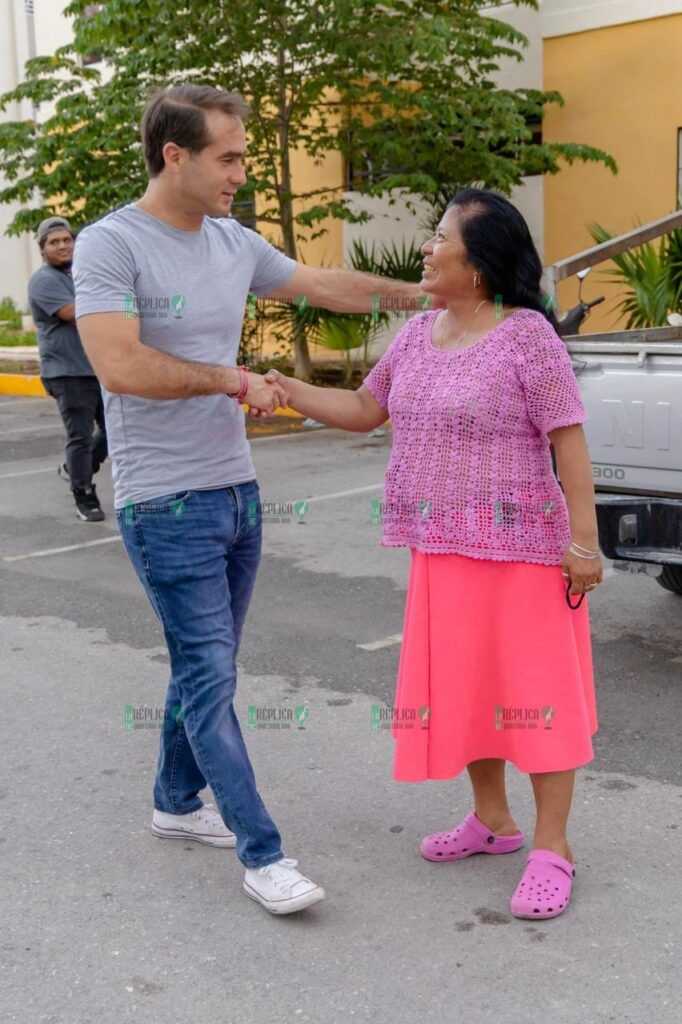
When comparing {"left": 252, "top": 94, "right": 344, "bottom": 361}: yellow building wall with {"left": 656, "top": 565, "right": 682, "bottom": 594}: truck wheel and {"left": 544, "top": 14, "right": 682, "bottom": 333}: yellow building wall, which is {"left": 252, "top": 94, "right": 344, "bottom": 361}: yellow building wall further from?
{"left": 656, "top": 565, "right": 682, "bottom": 594}: truck wheel

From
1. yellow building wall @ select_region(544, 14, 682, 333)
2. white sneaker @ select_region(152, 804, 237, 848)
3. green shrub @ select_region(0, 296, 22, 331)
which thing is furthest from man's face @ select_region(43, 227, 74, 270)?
green shrub @ select_region(0, 296, 22, 331)

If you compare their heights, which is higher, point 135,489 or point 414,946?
point 135,489

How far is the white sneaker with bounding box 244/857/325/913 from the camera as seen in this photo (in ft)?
10.7

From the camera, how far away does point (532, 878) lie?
3305mm

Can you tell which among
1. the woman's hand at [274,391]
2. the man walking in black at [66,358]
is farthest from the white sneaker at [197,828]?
the man walking in black at [66,358]

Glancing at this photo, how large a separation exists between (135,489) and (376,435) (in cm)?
888

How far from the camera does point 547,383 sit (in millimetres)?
3160

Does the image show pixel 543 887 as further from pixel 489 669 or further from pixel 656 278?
pixel 656 278

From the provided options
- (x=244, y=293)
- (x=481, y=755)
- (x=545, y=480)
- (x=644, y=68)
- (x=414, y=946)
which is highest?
(x=644, y=68)

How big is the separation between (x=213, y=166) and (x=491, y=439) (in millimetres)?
952

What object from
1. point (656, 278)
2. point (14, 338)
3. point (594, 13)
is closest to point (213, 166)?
point (656, 278)

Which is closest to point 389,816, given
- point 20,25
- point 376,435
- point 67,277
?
point 67,277

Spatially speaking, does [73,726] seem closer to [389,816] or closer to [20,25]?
[389,816]

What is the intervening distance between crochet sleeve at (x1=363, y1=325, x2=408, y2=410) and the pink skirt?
1.56 ft
